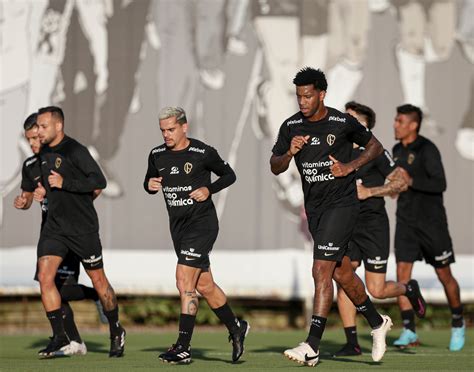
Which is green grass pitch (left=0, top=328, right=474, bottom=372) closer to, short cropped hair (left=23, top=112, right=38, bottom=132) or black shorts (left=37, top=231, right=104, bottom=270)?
black shorts (left=37, top=231, right=104, bottom=270)

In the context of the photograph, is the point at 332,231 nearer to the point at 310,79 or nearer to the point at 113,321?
the point at 310,79

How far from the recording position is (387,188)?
1291cm

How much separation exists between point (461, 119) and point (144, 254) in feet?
13.2

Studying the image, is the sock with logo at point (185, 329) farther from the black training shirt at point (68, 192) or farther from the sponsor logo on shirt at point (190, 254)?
the black training shirt at point (68, 192)

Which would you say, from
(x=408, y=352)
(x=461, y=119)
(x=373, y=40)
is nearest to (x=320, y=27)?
(x=373, y=40)

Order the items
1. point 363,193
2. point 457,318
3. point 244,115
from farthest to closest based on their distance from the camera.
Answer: point 244,115 → point 457,318 → point 363,193

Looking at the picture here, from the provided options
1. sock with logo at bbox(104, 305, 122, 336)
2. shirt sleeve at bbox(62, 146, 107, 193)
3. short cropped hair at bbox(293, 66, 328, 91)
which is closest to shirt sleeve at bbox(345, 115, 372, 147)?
short cropped hair at bbox(293, 66, 328, 91)

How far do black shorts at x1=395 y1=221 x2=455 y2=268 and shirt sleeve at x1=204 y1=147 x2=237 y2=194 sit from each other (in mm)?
2637

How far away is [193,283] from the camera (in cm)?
1198

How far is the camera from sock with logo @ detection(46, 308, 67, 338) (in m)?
12.5

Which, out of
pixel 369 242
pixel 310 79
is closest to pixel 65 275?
pixel 369 242

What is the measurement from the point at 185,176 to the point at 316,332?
1875 mm

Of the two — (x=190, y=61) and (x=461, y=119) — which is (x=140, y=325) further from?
(x=461, y=119)

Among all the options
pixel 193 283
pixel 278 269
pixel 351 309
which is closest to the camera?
pixel 193 283
